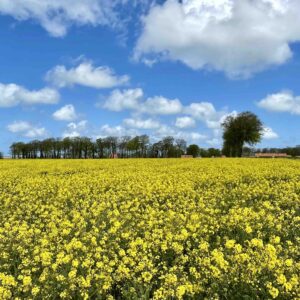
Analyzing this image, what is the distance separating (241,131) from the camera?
81875 mm

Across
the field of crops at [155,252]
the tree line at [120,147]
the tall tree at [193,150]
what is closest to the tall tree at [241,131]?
the tree line at [120,147]

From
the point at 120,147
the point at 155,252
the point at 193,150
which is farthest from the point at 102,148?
the point at 155,252

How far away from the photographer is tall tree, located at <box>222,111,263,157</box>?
8131 centimetres

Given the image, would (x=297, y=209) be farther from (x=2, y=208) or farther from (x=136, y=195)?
Result: (x=2, y=208)

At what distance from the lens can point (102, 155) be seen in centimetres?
10069

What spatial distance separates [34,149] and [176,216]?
10260cm

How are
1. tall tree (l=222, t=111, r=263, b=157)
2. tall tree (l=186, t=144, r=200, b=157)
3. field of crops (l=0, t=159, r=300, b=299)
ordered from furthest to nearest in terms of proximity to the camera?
tall tree (l=186, t=144, r=200, b=157)
tall tree (l=222, t=111, r=263, b=157)
field of crops (l=0, t=159, r=300, b=299)

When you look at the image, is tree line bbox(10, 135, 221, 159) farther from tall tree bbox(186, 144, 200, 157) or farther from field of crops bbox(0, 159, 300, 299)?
field of crops bbox(0, 159, 300, 299)

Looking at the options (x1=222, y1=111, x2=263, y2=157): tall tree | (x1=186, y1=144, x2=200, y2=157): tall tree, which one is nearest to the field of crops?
(x1=222, y1=111, x2=263, y2=157): tall tree

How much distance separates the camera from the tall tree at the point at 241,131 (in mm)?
81312

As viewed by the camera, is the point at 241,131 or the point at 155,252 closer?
the point at 155,252

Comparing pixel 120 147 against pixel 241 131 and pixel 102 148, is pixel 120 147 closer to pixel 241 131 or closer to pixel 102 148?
pixel 102 148

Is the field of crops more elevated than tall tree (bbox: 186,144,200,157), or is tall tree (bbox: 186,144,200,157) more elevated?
tall tree (bbox: 186,144,200,157)

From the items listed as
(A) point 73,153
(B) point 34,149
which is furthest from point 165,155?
(B) point 34,149
